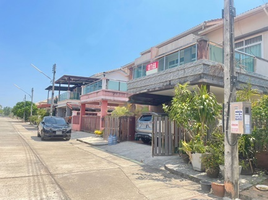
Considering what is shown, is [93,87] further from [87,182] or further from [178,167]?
[87,182]

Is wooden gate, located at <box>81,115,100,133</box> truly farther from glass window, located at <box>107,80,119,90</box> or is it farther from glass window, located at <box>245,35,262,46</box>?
glass window, located at <box>245,35,262,46</box>

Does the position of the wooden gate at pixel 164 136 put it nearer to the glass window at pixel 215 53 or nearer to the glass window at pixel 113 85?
the glass window at pixel 215 53

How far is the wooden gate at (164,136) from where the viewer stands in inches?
319

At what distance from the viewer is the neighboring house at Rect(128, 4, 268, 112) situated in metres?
7.77

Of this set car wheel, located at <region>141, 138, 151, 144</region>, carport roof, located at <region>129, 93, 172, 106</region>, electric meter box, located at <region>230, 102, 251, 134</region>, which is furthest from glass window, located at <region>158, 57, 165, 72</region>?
electric meter box, located at <region>230, 102, 251, 134</region>

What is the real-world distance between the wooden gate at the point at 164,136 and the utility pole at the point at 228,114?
152 inches

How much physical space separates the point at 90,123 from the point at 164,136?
40.2 feet

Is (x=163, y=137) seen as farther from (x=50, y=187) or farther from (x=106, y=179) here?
(x=50, y=187)

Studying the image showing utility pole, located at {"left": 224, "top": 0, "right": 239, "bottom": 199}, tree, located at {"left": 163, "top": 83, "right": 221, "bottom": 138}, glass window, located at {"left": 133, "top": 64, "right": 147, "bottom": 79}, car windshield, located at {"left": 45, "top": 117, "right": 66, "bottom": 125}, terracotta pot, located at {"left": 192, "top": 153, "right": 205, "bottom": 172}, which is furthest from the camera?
car windshield, located at {"left": 45, "top": 117, "right": 66, "bottom": 125}

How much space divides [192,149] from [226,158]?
2115 mm

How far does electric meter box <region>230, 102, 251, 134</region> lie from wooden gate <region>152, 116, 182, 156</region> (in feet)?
13.3

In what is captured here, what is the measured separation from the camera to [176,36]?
16.1 m

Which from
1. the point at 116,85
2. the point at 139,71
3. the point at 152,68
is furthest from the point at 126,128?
the point at 116,85

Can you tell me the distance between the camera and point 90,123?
755 inches
